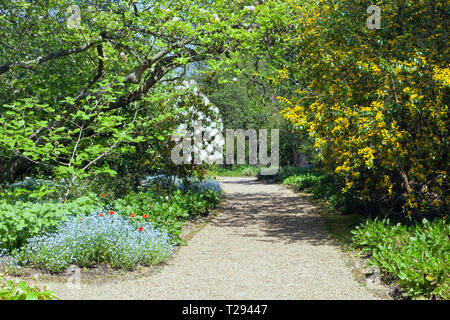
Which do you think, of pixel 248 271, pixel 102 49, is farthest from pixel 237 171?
pixel 248 271

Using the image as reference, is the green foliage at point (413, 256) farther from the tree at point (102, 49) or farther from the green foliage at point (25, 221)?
the tree at point (102, 49)

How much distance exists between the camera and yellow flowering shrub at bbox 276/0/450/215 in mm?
6367

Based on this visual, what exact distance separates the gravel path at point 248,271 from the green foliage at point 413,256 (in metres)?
0.40

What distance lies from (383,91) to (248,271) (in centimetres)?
353

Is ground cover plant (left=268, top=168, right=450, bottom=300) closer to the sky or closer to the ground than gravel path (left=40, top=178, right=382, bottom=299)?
closer to the sky

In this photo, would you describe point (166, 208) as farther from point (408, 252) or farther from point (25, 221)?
point (408, 252)

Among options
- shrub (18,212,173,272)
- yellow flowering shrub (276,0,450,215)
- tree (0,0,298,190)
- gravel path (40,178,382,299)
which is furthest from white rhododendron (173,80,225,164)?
shrub (18,212,173,272)

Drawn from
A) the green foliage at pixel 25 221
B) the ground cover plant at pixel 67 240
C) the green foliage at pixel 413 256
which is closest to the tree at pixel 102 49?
the green foliage at pixel 25 221

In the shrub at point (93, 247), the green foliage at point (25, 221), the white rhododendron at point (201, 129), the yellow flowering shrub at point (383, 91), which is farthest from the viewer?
the white rhododendron at point (201, 129)

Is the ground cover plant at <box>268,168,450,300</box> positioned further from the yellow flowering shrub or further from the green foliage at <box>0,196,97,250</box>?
the green foliage at <box>0,196,97,250</box>

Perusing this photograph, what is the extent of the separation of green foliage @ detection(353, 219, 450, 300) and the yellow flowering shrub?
0.89m

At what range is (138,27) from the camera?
9.05m

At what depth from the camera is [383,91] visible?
6.55m

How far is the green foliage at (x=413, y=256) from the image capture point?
13.8ft
